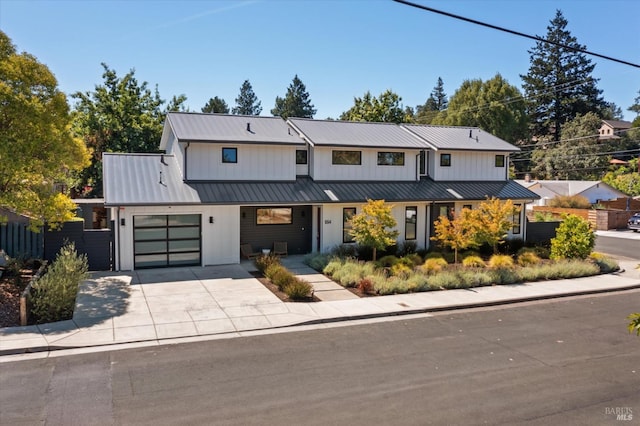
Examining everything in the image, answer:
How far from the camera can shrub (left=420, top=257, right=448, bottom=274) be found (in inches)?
780

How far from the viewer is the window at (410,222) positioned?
25141 mm

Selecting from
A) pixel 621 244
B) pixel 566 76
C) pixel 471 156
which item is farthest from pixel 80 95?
pixel 566 76

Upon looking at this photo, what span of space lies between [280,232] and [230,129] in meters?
5.46

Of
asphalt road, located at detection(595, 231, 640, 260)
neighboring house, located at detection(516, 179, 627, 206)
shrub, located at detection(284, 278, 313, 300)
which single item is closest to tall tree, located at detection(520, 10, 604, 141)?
neighboring house, located at detection(516, 179, 627, 206)

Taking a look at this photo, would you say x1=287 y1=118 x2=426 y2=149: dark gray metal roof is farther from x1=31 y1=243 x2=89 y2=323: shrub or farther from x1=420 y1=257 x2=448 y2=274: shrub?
x1=31 y1=243 x2=89 y2=323: shrub

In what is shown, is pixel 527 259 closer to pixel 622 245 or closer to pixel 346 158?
pixel 346 158

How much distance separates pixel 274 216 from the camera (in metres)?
23.5

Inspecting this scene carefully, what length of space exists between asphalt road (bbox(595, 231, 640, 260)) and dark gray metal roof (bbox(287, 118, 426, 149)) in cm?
1312

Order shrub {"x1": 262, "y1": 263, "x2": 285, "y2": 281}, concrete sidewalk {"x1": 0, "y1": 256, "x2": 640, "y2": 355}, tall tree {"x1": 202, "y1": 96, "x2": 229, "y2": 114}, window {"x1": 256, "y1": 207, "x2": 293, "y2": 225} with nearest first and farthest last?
concrete sidewalk {"x1": 0, "y1": 256, "x2": 640, "y2": 355}
shrub {"x1": 262, "y1": 263, "x2": 285, "y2": 281}
window {"x1": 256, "y1": 207, "x2": 293, "y2": 225}
tall tree {"x1": 202, "y1": 96, "x2": 229, "y2": 114}

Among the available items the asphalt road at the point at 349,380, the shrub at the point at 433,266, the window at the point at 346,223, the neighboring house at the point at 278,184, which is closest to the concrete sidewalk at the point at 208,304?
the asphalt road at the point at 349,380

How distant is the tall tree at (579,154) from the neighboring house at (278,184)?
134ft

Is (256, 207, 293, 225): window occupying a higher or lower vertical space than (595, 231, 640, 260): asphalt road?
higher

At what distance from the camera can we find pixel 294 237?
24062 millimetres

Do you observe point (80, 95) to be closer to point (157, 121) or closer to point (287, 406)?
point (157, 121)
